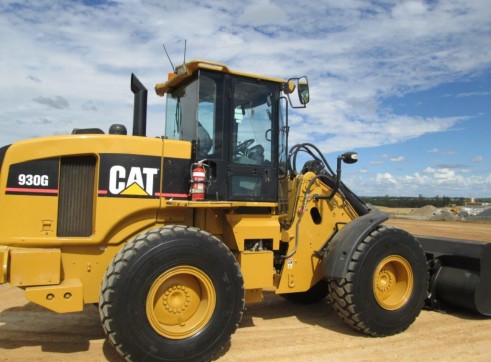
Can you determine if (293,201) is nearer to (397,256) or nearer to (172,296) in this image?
(397,256)

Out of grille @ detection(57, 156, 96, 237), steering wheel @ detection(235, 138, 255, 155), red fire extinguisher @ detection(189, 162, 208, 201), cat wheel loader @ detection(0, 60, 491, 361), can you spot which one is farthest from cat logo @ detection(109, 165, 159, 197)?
steering wheel @ detection(235, 138, 255, 155)

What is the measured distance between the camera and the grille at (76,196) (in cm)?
452

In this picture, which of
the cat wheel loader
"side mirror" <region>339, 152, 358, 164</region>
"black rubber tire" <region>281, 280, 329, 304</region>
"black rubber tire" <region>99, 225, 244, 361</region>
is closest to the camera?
"black rubber tire" <region>99, 225, 244, 361</region>

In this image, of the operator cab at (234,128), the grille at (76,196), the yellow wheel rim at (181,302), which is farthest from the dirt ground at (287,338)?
the operator cab at (234,128)

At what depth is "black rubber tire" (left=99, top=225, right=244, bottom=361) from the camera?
4.04m

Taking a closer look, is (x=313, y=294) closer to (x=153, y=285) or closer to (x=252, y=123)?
(x=252, y=123)

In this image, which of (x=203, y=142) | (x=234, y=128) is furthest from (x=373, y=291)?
(x=203, y=142)

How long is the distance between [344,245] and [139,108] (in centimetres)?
284

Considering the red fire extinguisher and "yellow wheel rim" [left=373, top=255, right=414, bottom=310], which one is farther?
"yellow wheel rim" [left=373, top=255, right=414, bottom=310]

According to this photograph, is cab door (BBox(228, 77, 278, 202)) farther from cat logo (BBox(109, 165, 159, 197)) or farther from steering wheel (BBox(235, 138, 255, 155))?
cat logo (BBox(109, 165, 159, 197))

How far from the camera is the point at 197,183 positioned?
483 cm

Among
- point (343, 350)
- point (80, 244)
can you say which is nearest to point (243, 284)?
point (343, 350)

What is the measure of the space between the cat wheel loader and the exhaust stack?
16 mm

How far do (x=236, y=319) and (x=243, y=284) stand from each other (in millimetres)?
340
